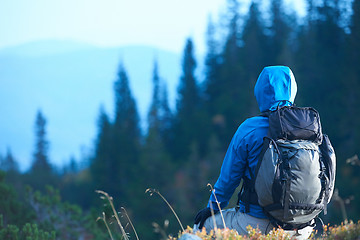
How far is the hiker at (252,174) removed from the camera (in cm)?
345

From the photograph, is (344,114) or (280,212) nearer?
(280,212)

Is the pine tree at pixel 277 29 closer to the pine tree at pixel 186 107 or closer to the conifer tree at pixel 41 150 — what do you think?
the pine tree at pixel 186 107

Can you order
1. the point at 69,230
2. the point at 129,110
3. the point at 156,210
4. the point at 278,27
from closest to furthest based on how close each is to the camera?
the point at 69,230 < the point at 156,210 < the point at 278,27 < the point at 129,110

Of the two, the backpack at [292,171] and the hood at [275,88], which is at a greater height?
the hood at [275,88]

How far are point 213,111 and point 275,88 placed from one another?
5415 cm

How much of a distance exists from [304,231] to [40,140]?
2913 inches

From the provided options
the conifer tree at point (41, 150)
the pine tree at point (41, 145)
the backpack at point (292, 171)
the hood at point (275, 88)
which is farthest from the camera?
the pine tree at point (41, 145)

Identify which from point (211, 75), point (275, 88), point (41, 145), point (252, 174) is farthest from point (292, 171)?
point (41, 145)

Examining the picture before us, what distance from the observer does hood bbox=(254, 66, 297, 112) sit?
3746mm

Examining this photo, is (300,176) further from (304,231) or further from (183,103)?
(183,103)

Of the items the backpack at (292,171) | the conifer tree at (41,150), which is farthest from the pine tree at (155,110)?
the backpack at (292,171)

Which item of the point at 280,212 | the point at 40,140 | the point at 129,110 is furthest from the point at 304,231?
the point at 40,140

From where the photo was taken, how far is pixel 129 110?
63000 mm

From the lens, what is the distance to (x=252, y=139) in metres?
3.50
